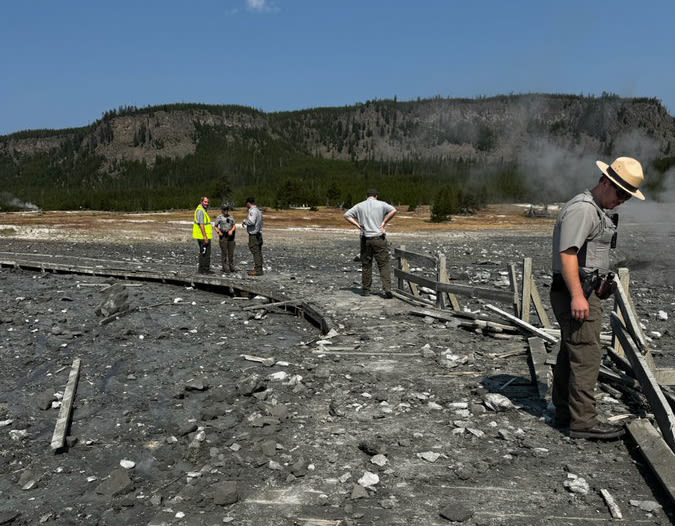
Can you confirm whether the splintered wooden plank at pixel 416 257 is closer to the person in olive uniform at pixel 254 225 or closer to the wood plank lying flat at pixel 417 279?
the wood plank lying flat at pixel 417 279

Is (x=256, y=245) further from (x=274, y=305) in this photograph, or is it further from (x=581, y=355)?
(x=581, y=355)

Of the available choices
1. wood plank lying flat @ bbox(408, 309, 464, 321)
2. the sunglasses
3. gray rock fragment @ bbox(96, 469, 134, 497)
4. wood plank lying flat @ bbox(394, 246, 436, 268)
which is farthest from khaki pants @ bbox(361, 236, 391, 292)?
gray rock fragment @ bbox(96, 469, 134, 497)

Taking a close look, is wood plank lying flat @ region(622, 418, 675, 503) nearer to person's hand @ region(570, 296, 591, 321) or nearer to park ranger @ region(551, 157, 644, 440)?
park ranger @ region(551, 157, 644, 440)

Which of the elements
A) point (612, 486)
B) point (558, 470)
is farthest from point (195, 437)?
point (612, 486)

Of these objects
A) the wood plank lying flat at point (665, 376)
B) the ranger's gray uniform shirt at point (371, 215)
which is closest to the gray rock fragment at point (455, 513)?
the wood plank lying flat at point (665, 376)

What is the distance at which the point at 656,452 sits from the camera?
450cm

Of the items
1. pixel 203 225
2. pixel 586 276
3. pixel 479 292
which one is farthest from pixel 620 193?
pixel 203 225

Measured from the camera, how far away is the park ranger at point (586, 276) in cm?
477

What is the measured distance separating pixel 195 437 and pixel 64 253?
25.8 meters

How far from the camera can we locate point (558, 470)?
4.55 metres

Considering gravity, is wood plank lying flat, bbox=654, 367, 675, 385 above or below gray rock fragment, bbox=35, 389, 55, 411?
above

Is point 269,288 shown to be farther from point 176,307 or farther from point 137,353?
point 137,353

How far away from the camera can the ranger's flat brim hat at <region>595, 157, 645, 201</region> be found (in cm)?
468

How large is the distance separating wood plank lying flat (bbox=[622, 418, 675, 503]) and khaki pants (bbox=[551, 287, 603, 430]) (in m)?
0.35
